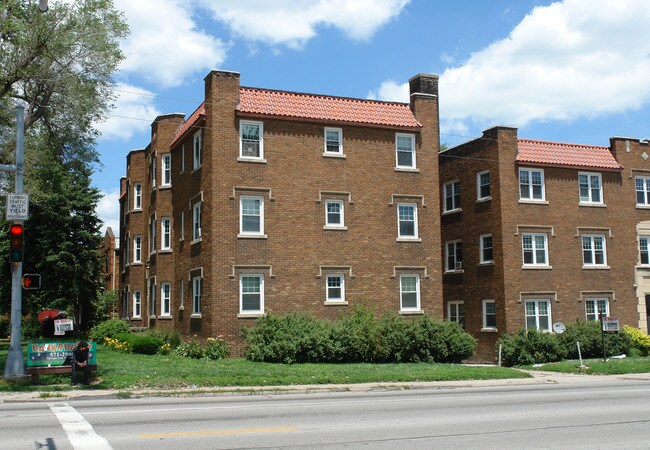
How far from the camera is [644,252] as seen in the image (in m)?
36.7

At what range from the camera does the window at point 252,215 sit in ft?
93.1

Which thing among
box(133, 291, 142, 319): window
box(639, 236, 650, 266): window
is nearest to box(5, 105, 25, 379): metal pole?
box(133, 291, 142, 319): window

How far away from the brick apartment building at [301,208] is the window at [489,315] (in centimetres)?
408

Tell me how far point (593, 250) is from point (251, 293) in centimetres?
1836

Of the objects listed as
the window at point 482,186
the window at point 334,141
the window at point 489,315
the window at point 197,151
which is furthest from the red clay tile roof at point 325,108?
the window at point 489,315

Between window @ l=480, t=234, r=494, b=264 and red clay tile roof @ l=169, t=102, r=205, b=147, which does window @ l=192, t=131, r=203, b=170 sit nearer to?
red clay tile roof @ l=169, t=102, r=205, b=147

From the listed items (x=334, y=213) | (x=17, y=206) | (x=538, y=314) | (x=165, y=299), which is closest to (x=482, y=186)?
(x=538, y=314)

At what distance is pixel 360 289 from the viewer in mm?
29719

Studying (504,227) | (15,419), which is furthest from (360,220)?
(15,419)

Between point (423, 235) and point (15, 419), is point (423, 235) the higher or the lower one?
the higher one

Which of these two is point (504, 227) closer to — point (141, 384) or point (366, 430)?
point (141, 384)

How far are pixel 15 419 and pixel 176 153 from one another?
76.2ft

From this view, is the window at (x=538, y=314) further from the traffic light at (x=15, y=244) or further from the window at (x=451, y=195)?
the traffic light at (x=15, y=244)

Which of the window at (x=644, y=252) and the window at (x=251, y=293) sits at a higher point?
the window at (x=644, y=252)
